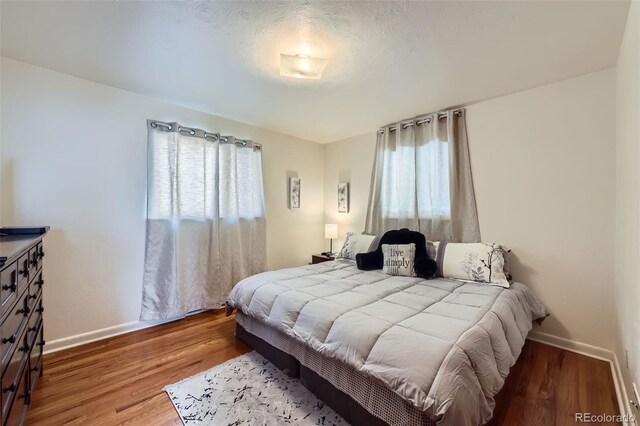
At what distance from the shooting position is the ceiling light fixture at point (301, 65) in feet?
6.58

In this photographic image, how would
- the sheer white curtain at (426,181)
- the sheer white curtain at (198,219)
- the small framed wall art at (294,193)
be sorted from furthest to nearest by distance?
the small framed wall art at (294,193) → the sheer white curtain at (426,181) → the sheer white curtain at (198,219)

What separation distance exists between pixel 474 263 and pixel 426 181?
115cm

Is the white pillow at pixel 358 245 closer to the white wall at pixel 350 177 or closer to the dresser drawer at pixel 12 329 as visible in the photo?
the white wall at pixel 350 177

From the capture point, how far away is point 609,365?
2119mm

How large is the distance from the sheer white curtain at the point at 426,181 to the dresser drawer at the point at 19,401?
337cm

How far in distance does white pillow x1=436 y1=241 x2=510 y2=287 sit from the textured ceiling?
5.12 feet

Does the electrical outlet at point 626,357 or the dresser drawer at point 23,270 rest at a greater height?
the dresser drawer at point 23,270

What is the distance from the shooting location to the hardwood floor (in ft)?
5.30

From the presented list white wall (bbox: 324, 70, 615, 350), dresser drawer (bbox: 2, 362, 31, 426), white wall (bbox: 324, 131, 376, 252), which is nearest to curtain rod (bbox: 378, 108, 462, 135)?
white wall (bbox: 324, 70, 615, 350)

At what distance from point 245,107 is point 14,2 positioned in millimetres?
1779

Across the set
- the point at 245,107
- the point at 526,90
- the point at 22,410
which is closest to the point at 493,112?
the point at 526,90

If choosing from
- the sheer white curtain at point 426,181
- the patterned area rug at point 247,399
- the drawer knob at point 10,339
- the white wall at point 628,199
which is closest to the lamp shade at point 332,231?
the sheer white curtain at point 426,181

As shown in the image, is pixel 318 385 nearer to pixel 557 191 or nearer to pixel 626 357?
pixel 626 357

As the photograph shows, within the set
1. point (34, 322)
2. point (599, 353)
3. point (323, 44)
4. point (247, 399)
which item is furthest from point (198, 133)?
point (599, 353)
